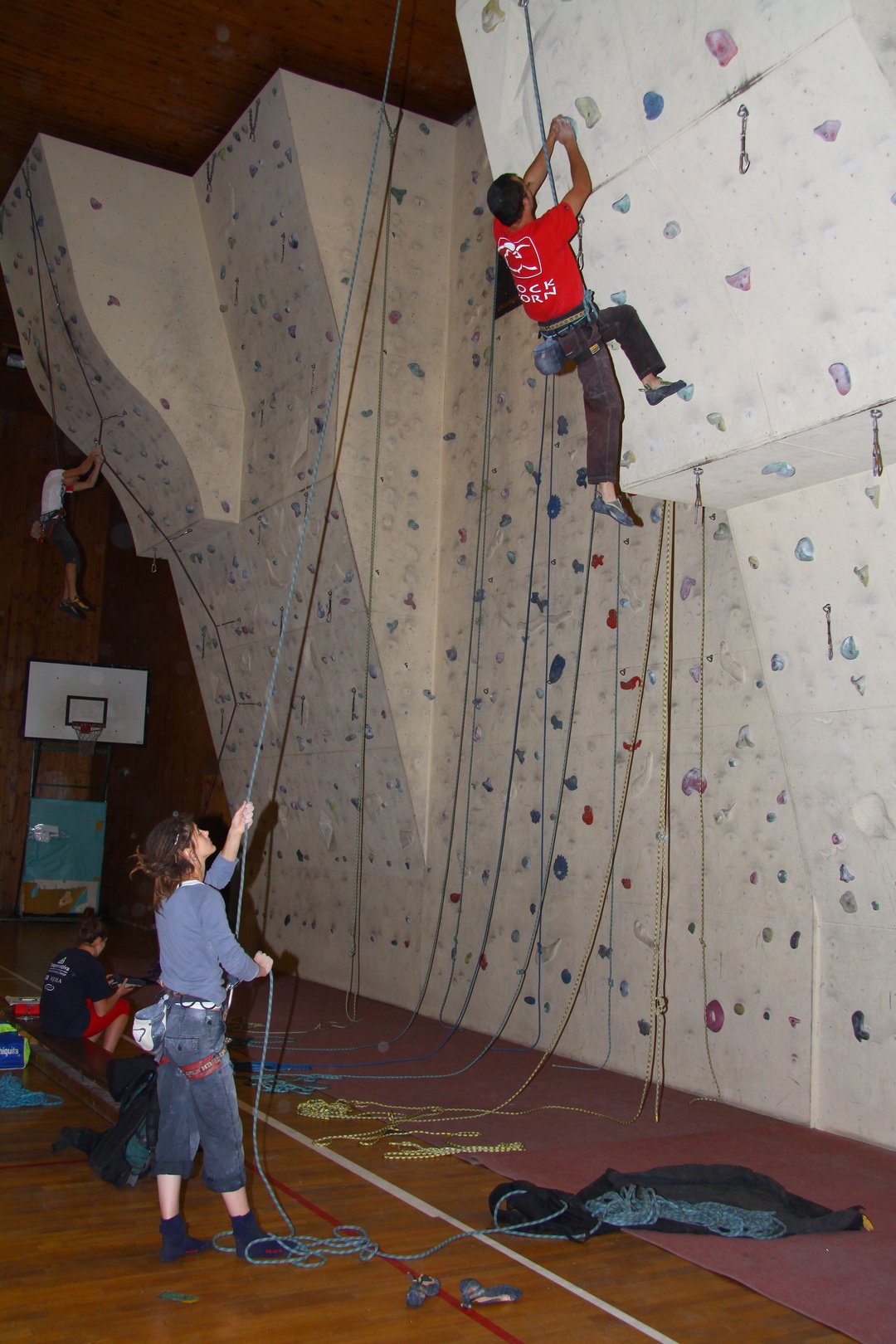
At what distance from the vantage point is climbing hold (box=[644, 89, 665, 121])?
8.35 feet

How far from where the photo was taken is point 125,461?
6.26m

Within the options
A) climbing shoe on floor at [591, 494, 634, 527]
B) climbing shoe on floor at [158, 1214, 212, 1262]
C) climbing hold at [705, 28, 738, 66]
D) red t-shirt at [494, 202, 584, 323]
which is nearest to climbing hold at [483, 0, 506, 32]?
red t-shirt at [494, 202, 584, 323]

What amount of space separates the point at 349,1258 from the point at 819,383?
2.20 metres

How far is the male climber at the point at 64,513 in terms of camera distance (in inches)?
251

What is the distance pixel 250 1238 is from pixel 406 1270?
33cm

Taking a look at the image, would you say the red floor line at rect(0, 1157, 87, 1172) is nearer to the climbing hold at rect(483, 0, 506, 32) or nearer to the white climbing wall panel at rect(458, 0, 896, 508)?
the white climbing wall panel at rect(458, 0, 896, 508)

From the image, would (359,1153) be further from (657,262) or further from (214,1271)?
(657,262)

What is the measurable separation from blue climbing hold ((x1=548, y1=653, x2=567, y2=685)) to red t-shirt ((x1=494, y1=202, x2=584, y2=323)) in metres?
1.89

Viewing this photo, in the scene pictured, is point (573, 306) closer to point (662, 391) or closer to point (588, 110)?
point (662, 391)

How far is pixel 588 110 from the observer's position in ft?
8.93

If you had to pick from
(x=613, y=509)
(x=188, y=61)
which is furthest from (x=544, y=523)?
(x=188, y=61)

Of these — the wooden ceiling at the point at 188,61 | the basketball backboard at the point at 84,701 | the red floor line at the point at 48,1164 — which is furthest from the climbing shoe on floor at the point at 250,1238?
the basketball backboard at the point at 84,701

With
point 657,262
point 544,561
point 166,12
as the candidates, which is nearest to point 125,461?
point 166,12

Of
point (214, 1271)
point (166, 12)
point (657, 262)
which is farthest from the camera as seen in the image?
point (166, 12)
